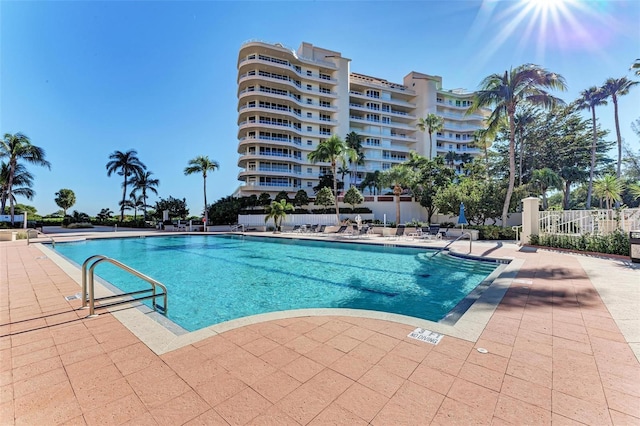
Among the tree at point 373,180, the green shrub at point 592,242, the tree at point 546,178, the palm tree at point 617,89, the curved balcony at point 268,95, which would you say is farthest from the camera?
the tree at point 373,180

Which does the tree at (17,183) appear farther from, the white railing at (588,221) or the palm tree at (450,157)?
the palm tree at (450,157)

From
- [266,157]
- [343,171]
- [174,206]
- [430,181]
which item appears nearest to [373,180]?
[343,171]

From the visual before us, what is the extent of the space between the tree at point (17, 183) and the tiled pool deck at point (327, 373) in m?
34.9

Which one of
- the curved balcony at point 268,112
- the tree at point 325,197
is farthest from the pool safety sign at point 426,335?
the curved balcony at point 268,112

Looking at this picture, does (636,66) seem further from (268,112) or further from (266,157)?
(268,112)

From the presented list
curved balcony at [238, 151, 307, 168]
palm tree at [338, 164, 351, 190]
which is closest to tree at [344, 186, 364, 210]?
palm tree at [338, 164, 351, 190]

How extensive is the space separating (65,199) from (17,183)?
20215mm

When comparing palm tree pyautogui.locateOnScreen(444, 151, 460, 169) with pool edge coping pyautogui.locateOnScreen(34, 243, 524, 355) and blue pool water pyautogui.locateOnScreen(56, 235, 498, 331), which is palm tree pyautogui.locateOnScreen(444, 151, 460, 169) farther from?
pool edge coping pyautogui.locateOnScreen(34, 243, 524, 355)

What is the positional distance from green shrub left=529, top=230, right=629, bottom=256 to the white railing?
62 cm

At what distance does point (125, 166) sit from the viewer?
3991cm

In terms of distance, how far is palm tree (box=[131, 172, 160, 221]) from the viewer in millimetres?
41844

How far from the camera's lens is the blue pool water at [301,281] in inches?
237

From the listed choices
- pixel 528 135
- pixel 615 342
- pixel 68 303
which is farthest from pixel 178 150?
pixel 528 135

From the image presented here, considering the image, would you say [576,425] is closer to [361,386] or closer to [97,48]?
[361,386]
